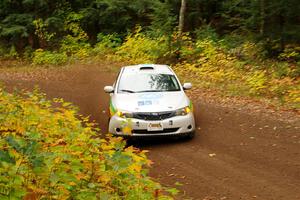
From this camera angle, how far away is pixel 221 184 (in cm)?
730

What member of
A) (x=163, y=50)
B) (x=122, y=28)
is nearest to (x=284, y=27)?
(x=163, y=50)

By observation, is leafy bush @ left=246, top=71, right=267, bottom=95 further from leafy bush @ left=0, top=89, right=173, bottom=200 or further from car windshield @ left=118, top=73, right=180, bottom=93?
leafy bush @ left=0, top=89, right=173, bottom=200

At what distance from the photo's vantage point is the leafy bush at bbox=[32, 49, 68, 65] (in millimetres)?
28344

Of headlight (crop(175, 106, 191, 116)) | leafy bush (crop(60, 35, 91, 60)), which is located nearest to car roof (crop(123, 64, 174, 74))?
headlight (crop(175, 106, 191, 116))

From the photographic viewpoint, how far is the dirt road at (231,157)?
707 centimetres

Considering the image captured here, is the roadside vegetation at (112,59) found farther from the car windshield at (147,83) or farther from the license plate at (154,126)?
the car windshield at (147,83)

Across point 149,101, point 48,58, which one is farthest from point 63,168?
point 48,58

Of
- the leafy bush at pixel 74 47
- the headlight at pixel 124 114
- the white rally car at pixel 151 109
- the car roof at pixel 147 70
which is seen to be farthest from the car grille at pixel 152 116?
the leafy bush at pixel 74 47

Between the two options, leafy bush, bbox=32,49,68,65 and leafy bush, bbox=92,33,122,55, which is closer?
leafy bush, bbox=32,49,68,65

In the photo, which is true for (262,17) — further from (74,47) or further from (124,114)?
(74,47)

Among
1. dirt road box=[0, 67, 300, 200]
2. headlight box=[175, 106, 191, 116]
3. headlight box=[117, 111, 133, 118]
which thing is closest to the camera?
dirt road box=[0, 67, 300, 200]

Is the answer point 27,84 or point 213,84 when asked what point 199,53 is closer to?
point 213,84

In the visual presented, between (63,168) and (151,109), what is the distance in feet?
17.7

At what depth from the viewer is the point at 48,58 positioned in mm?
28484
